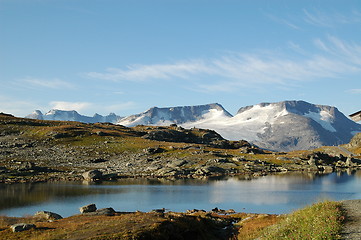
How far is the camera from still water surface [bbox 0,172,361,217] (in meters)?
73.0

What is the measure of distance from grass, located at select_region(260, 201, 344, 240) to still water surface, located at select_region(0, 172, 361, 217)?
37.4m

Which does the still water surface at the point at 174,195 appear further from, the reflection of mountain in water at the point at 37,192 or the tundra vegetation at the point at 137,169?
the tundra vegetation at the point at 137,169

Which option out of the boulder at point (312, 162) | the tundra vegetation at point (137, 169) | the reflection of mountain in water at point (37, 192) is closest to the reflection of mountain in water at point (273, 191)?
the tundra vegetation at point (137, 169)

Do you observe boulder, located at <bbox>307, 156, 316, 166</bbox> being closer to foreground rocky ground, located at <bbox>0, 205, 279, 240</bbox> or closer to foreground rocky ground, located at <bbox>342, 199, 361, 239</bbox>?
foreground rocky ground, located at <bbox>0, 205, 279, 240</bbox>

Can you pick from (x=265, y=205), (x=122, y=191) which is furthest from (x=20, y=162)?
(x=265, y=205)

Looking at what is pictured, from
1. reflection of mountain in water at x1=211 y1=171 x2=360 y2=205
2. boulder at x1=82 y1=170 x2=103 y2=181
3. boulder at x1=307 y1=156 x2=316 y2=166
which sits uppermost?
boulder at x1=307 y1=156 x2=316 y2=166

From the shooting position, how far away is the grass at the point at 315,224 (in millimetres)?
25312

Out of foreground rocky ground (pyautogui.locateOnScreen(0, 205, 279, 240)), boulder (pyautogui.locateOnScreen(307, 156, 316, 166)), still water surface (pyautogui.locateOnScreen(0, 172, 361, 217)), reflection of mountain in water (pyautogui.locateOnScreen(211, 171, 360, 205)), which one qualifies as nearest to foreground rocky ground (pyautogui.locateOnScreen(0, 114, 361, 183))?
boulder (pyautogui.locateOnScreen(307, 156, 316, 166))

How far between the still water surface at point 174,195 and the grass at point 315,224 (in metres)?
37.4

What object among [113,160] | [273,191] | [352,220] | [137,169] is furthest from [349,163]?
[352,220]

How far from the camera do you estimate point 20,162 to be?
136 m

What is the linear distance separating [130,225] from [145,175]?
9820 centimetres

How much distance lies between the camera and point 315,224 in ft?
90.3

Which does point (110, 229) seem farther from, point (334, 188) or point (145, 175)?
point (145, 175)
